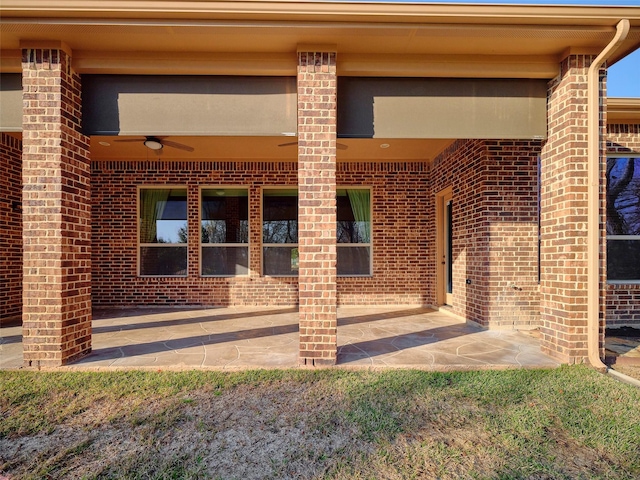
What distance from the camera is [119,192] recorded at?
7582mm

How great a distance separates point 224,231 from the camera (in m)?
7.70

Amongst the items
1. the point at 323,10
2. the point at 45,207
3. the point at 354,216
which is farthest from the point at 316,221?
the point at 354,216

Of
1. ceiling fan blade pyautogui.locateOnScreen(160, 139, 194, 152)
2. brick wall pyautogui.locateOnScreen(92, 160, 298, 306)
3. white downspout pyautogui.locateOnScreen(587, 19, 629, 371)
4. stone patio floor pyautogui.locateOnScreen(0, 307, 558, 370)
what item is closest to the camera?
white downspout pyautogui.locateOnScreen(587, 19, 629, 371)

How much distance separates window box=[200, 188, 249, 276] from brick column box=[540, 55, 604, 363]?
5.77 meters

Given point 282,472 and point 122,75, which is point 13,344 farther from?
point 282,472

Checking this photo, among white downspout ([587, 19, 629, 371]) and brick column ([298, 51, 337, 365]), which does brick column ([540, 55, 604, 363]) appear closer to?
white downspout ([587, 19, 629, 371])

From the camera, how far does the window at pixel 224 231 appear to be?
301 inches

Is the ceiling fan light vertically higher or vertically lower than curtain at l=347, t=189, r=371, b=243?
higher

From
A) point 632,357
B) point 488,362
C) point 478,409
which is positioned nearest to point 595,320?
point 632,357

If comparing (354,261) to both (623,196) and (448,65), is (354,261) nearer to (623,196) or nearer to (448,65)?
(448,65)

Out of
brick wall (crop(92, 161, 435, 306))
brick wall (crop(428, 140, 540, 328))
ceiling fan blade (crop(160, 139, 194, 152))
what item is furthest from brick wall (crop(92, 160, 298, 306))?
brick wall (crop(428, 140, 540, 328))

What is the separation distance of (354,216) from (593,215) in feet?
15.1

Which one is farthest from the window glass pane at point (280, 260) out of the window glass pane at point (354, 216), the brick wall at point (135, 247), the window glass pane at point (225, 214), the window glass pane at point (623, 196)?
the window glass pane at point (623, 196)

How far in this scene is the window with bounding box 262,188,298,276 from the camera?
302 inches
